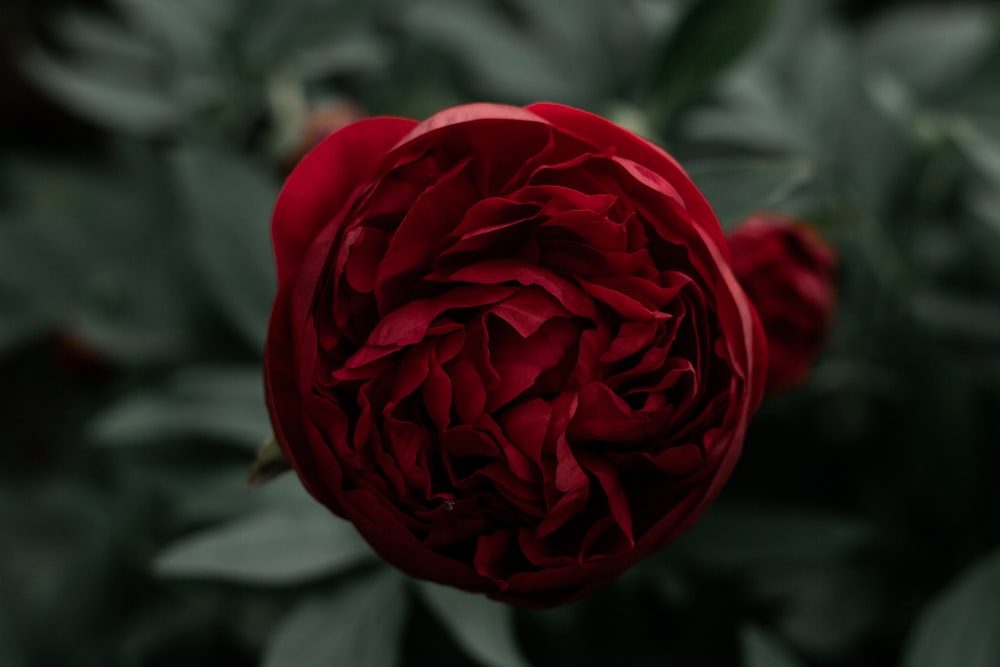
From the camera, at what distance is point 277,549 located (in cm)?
52

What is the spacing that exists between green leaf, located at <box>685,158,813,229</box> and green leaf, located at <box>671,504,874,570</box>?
0.24 meters

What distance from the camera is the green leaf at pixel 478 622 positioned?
461 mm


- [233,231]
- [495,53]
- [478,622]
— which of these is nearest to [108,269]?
[233,231]

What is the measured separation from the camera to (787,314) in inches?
19.2

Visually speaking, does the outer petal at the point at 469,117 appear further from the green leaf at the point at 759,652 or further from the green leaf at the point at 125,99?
the green leaf at the point at 125,99

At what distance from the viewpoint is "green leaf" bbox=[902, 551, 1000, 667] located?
504mm

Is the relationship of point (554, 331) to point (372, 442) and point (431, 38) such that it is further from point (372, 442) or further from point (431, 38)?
point (431, 38)

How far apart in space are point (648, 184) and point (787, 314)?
0.19 m

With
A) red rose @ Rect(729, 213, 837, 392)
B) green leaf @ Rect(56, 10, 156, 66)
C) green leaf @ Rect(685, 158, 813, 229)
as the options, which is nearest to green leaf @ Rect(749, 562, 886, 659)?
red rose @ Rect(729, 213, 837, 392)

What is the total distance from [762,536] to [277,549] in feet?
0.97

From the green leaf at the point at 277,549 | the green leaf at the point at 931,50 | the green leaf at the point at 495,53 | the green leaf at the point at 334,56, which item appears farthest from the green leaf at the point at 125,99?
the green leaf at the point at 931,50

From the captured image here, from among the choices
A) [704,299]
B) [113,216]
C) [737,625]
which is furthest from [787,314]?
[113,216]

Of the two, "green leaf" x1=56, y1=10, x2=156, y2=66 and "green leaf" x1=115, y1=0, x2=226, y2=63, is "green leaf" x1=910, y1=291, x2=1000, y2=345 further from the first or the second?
"green leaf" x1=56, y1=10, x2=156, y2=66

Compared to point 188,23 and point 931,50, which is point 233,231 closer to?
point 188,23
